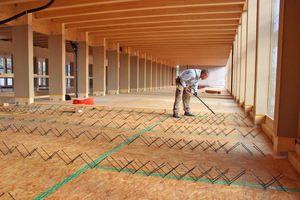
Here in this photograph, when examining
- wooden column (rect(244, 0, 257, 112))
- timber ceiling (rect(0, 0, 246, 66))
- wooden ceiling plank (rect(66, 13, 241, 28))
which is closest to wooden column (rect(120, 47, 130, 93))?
timber ceiling (rect(0, 0, 246, 66))

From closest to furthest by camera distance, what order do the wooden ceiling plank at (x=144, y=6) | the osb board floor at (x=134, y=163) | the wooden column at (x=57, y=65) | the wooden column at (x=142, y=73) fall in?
the osb board floor at (x=134, y=163) < the wooden ceiling plank at (x=144, y=6) < the wooden column at (x=57, y=65) < the wooden column at (x=142, y=73)

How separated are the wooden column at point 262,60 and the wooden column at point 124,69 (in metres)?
16.1

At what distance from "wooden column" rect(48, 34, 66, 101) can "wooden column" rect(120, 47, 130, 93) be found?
8.83m

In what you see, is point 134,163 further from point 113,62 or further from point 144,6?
point 113,62

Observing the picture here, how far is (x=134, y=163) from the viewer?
11.6 feet

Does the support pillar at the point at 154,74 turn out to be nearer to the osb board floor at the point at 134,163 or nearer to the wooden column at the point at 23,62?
the wooden column at the point at 23,62

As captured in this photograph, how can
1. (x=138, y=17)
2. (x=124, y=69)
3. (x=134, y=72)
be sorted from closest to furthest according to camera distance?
(x=138, y=17), (x=124, y=69), (x=134, y=72)

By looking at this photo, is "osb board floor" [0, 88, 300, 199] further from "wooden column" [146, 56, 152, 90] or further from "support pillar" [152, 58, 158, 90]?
"support pillar" [152, 58, 158, 90]

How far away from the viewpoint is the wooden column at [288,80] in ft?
11.9

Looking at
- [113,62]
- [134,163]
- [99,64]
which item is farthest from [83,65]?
[134,163]

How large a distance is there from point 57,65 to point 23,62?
218 centimetres

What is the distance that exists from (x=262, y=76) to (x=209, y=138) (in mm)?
2493

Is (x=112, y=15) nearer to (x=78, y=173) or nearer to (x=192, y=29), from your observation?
(x=192, y=29)

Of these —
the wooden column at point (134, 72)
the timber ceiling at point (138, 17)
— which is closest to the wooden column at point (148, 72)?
the wooden column at point (134, 72)
